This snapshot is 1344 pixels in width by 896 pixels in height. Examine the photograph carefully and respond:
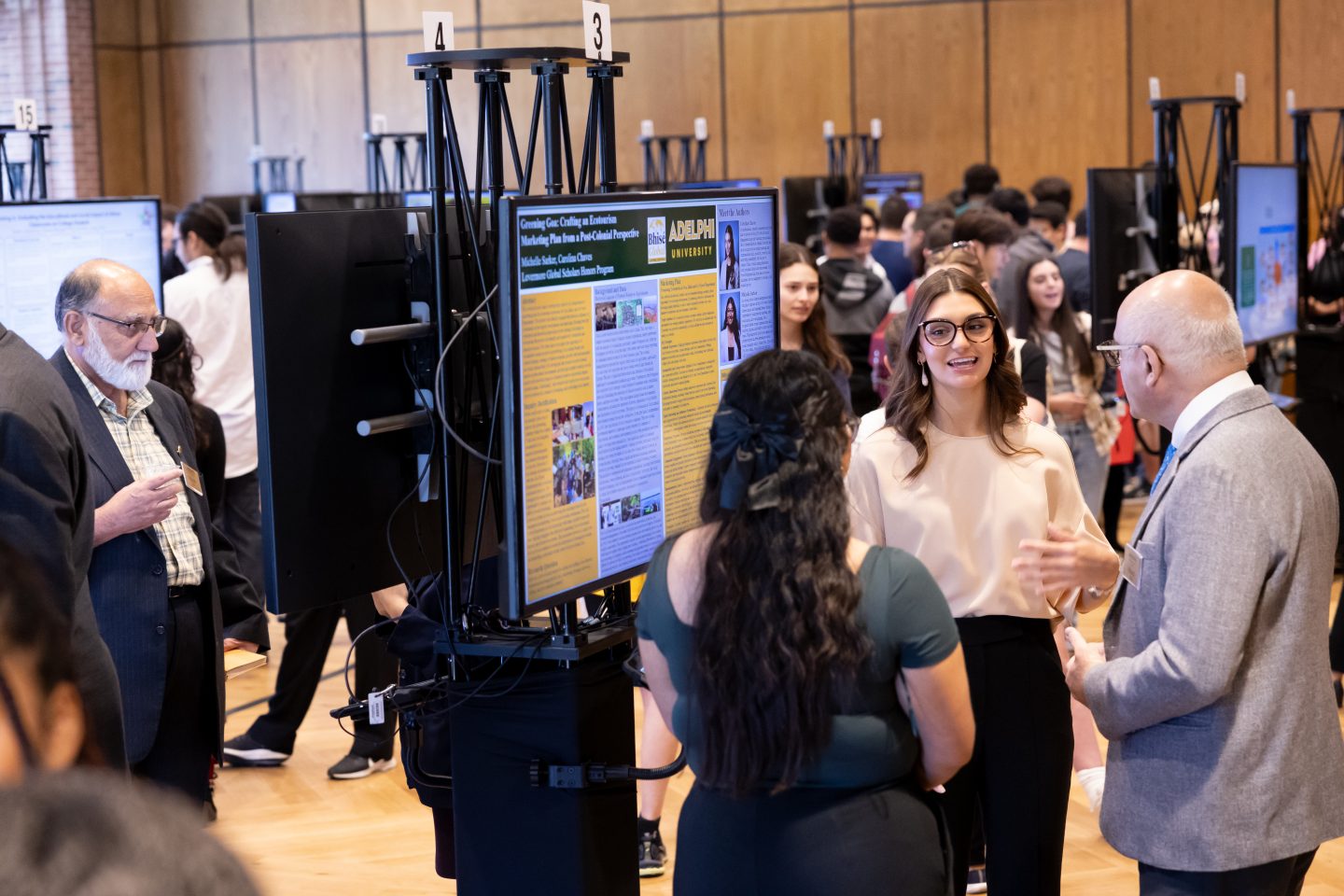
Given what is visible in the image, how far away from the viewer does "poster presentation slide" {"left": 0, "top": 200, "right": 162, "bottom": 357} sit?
4.43 meters

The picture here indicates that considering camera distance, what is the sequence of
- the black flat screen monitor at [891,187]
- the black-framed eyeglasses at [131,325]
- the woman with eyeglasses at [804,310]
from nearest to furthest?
the black-framed eyeglasses at [131,325], the woman with eyeglasses at [804,310], the black flat screen monitor at [891,187]

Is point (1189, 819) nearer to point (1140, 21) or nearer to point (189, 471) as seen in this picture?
point (189, 471)

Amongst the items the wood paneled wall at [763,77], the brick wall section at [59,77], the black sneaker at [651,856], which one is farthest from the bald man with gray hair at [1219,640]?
the brick wall section at [59,77]

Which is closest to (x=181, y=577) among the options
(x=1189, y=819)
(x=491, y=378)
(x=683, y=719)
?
(x=491, y=378)

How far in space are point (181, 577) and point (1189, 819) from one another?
80.5 inches

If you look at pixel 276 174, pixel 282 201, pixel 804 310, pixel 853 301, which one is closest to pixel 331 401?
pixel 804 310

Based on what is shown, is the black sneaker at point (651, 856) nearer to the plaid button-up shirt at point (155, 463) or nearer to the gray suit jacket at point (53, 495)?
the plaid button-up shirt at point (155, 463)

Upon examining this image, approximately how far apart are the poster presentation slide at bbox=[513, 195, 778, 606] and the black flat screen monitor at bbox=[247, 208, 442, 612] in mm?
279

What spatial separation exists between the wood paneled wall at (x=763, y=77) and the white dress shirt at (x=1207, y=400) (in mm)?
9653

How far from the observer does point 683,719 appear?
6.56 feet

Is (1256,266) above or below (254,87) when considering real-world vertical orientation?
below

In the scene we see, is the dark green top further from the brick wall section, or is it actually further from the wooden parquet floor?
the brick wall section

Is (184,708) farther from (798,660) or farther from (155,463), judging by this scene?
(798,660)

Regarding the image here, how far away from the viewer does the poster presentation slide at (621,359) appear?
2.19m
